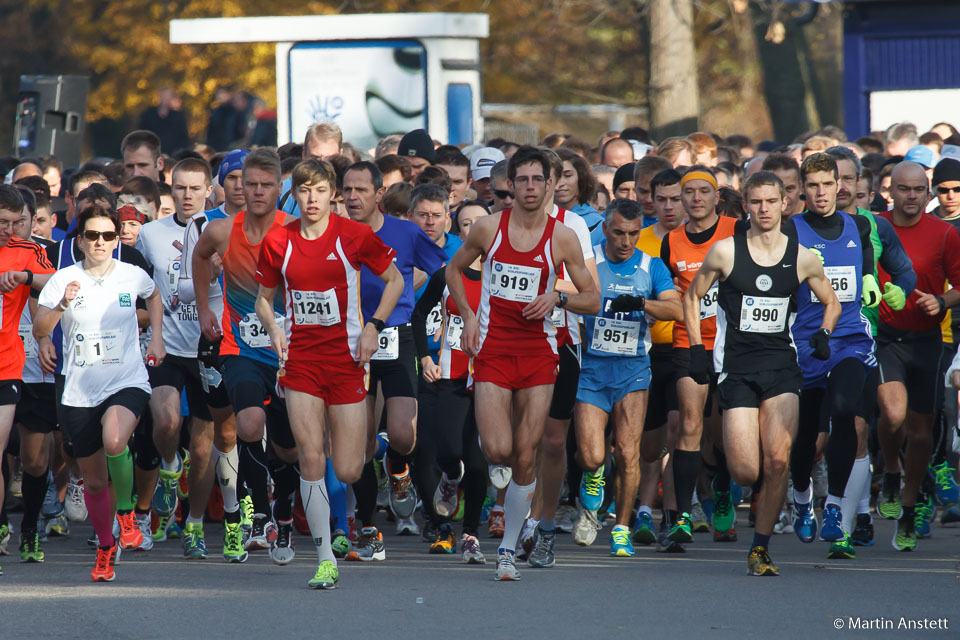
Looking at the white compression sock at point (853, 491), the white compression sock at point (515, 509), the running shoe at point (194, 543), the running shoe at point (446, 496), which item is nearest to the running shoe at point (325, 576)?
the white compression sock at point (515, 509)

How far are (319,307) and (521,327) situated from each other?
3.51 ft

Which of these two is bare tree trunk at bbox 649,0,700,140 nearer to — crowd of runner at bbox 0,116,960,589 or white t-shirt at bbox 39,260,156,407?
crowd of runner at bbox 0,116,960,589

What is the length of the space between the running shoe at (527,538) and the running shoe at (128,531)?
218 cm

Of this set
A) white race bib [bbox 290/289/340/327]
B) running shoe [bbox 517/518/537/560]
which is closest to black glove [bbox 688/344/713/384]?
running shoe [bbox 517/518/537/560]

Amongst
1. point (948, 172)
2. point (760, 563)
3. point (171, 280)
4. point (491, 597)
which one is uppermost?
point (948, 172)

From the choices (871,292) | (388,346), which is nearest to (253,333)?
(388,346)

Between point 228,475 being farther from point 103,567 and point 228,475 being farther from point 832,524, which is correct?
point 832,524

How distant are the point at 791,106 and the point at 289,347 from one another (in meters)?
24.1

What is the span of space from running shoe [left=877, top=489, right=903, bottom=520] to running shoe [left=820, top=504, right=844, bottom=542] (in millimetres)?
1480

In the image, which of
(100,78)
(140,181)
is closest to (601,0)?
(100,78)

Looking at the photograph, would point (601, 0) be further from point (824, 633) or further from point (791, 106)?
point (824, 633)

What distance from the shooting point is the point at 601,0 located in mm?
30469

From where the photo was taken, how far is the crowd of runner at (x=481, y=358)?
9047 mm

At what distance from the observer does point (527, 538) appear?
31.8 ft
